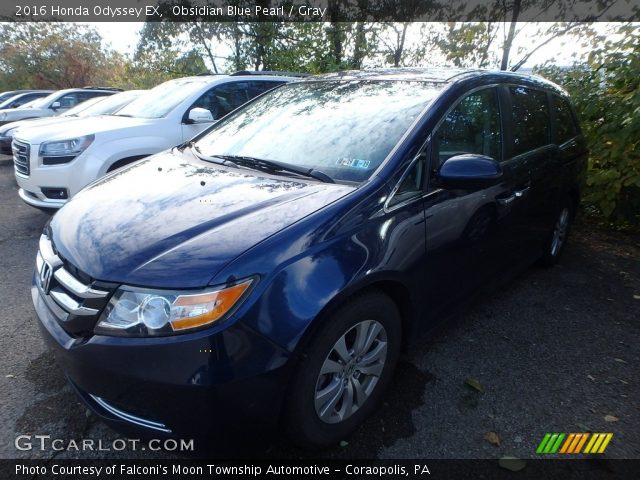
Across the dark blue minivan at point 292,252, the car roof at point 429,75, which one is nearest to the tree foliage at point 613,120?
the car roof at point 429,75

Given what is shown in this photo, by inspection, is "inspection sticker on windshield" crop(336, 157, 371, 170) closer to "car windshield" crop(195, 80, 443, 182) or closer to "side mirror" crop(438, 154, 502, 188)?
"car windshield" crop(195, 80, 443, 182)

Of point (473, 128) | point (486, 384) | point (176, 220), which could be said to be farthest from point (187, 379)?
point (473, 128)

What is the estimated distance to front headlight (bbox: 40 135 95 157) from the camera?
4.44m

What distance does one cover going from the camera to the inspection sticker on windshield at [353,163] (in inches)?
84.3

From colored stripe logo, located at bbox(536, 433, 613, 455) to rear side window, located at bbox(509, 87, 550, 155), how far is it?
1.73 meters

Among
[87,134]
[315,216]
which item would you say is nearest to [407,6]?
[87,134]

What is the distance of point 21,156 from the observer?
4.75 meters

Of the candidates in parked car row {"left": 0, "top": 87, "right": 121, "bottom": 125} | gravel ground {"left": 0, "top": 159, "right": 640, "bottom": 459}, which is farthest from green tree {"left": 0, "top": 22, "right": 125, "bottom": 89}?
gravel ground {"left": 0, "top": 159, "right": 640, "bottom": 459}

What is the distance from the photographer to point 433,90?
8.12 ft

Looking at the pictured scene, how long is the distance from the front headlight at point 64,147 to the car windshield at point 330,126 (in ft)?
7.02

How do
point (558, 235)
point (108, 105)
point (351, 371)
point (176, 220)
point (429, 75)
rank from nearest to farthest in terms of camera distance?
1. point (176, 220)
2. point (351, 371)
3. point (429, 75)
4. point (558, 235)
5. point (108, 105)

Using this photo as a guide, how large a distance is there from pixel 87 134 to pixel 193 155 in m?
2.43

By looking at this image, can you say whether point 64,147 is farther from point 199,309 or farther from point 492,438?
point 492,438

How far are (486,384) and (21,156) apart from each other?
16.9 ft
